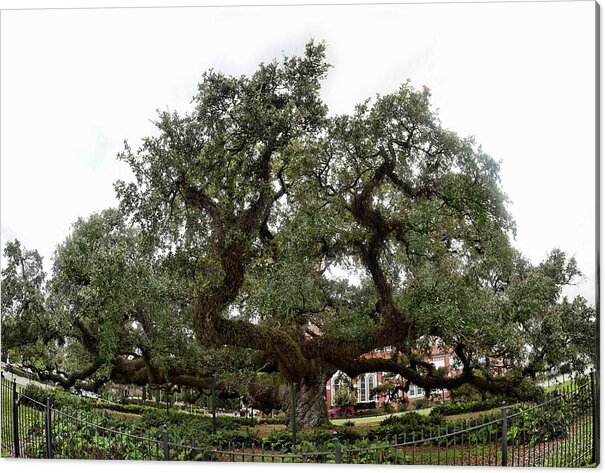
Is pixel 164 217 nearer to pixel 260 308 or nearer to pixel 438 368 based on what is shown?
pixel 260 308

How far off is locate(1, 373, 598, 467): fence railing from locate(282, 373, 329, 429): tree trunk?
0.85 ft

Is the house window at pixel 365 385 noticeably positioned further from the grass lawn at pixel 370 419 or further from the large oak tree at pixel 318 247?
the grass lawn at pixel 370 419

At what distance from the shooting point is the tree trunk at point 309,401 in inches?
265

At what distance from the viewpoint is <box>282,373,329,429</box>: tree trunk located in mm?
6719

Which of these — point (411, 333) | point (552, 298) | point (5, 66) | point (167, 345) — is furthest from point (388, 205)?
point (5, 66)

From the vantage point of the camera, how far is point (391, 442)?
634 cm

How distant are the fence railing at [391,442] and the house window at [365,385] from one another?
60 cm

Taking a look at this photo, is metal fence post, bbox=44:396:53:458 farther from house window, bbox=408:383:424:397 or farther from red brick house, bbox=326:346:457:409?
house window, bbox=408:383:424:397

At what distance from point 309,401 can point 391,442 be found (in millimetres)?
951

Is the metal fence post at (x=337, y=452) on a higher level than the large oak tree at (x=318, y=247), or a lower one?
lower

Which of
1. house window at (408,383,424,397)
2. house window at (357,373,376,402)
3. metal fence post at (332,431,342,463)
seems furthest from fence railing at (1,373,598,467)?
house window at (357,373,376,402)

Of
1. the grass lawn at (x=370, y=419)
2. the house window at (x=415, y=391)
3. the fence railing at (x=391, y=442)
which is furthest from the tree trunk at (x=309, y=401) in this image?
the house window at (x=415, y=391)

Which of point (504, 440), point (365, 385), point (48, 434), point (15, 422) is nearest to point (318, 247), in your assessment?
point (365, 385)

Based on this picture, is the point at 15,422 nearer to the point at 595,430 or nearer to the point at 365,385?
the point at 365,385
